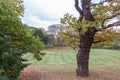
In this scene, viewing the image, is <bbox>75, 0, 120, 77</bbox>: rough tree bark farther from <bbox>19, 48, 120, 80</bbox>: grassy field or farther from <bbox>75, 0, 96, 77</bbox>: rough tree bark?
<bbox>19, 48, 120, 80</bbox>: grassy field

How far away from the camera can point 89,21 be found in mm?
11898

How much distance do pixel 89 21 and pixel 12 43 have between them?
4.12 meters

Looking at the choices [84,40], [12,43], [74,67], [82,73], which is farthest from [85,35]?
[74,67]

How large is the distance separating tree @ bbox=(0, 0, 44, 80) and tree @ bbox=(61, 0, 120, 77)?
82.1 inches

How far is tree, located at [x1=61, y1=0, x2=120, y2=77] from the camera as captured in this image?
1165 cm

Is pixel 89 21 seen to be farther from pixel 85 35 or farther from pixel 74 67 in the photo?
pixel 74 67

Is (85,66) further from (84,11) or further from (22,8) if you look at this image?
(22,8)

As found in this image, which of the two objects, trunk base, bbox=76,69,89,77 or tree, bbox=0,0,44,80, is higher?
tree, bbox=0,0,44,80

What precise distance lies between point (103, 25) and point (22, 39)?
3929 millimetres

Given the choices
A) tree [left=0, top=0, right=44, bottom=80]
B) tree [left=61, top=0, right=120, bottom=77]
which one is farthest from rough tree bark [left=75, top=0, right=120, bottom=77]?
tree [left=0, top=0, right=44, bottom=80]

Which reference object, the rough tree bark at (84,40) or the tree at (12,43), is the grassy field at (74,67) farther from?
the tree at (12,43)

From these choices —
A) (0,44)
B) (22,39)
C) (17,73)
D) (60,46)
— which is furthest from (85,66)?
(60,46)

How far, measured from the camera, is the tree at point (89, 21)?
1165cm

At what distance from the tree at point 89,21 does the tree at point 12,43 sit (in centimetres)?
209
